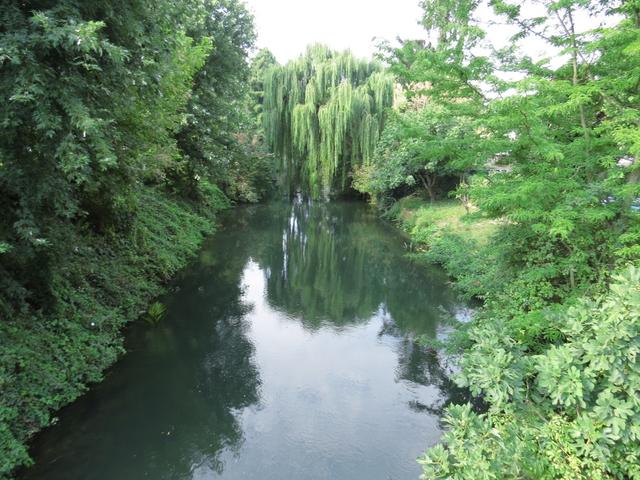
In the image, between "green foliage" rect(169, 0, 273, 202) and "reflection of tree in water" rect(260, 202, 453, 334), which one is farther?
"green foliage" rect(169, 0, 273, 202)

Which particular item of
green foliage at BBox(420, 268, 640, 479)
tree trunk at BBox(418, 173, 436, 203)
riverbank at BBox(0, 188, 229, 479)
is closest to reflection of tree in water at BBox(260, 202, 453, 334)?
tree trunk at BBox(418, 173, 436, 203)

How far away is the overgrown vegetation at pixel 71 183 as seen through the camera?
385cm

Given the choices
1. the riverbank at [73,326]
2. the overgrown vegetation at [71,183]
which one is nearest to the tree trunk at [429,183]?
the overgrown vegetation at [71,183]

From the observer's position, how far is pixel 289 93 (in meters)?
23.9

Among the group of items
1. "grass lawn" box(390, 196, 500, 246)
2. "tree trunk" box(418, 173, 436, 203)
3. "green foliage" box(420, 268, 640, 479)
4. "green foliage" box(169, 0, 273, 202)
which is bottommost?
"green foliage" box(420, 268, 640, 479)

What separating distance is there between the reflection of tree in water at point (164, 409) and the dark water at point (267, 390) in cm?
2

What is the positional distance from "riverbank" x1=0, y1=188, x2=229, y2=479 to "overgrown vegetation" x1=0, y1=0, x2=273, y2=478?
0.06 ft

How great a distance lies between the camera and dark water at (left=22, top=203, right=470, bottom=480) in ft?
16.1

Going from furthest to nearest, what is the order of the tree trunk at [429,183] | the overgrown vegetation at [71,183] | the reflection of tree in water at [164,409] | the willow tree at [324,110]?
the willow tree at [324,110]
the tree trunk at [429,183]
the reflection of tree in water at [164,409]
the overgrown vegetation at [71,183]

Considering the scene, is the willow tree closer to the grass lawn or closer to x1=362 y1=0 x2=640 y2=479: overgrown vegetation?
the grass lawn

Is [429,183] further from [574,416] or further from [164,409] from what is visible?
[574,416]

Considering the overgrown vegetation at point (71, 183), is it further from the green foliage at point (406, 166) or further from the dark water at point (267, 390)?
the green foliage at point (406, 166)

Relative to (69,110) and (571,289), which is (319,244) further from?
(69,110)

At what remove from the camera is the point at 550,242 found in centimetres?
534
